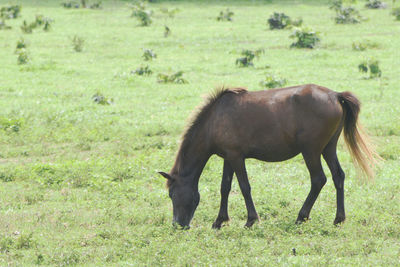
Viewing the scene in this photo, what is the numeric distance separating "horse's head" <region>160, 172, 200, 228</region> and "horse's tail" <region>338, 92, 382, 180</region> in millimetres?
2247

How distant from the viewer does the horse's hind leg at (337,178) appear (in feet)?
27.4

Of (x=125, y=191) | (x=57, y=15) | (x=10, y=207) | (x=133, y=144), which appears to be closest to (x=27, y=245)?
(x=10, y=207)

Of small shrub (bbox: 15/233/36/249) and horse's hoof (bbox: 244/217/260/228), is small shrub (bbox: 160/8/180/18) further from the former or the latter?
small shrub (bbox: 15/233/36/249)

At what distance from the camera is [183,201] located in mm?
8258

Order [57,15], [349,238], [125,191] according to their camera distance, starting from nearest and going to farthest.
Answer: [349,238]
[125,191]
[57,15]

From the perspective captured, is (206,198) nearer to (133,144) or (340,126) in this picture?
(340,126)

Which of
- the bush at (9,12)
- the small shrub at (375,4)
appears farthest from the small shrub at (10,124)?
the small shrub at (375,4)

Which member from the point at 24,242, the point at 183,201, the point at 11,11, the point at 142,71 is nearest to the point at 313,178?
the point at 183,201

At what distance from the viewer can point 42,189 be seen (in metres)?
10.5

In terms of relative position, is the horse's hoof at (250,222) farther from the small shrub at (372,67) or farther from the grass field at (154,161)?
the small shrub at (372,67)

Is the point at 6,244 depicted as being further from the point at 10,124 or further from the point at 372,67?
the point at 372,67

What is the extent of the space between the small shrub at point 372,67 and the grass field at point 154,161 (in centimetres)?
31

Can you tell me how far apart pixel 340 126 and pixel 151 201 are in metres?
3.18

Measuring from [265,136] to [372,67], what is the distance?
1113 centimetres
